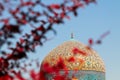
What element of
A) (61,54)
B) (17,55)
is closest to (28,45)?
(17,55)

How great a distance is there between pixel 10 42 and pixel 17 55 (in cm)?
21

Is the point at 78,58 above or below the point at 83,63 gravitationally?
above

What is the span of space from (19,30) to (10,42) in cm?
16

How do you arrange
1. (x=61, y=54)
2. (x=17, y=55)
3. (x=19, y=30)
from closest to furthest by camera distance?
(x=19, y=30) < (x=17, y=55) < (x=61, y=54)

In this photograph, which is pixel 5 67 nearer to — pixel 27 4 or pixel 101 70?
pixel 27 4

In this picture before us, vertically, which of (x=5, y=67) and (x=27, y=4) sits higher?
(x=27, y=4)

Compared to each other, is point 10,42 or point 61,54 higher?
point 61,54

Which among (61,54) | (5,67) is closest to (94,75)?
(61,54)

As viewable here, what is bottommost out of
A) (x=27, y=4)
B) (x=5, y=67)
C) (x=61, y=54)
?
(x=5, y=67)

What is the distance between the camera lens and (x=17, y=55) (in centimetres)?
365

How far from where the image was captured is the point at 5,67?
3.74 meters

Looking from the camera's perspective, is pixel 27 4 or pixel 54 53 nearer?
pixel 27 4

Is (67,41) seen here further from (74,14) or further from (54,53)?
(74,14)

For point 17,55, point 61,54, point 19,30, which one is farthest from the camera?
point 61,54
